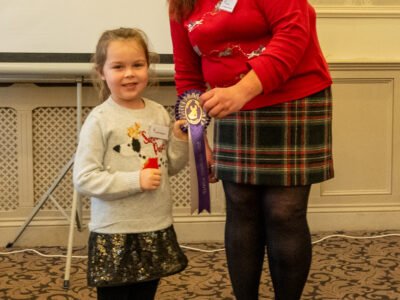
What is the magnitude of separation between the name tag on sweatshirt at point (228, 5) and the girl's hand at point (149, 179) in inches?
16.0

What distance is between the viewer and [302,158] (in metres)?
1.34

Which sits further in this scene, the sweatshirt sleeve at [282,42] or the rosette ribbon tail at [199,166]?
the rosette ribbon tail at [199,166]

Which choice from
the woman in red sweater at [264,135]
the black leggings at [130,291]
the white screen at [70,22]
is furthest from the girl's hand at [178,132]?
the white screen at [70,22]

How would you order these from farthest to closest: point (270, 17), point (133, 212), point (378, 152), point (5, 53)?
point (378, 152)
point (5, 53)
point (133, 212)
point (270, 17)

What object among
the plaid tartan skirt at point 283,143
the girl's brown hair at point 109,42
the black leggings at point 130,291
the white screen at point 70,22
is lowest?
the black leggings at point 130,291

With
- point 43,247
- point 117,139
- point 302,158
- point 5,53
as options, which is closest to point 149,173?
point 117,139

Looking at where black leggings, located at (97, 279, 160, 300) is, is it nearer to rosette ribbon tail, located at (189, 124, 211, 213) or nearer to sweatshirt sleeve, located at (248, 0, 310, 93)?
rosette ribbon tail, located at (189, 124, 211, 213)

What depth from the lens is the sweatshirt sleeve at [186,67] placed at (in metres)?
1.48

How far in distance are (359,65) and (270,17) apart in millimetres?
1627

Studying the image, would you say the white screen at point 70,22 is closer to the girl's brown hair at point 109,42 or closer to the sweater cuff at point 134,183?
the girl's brown hair at point 109,42

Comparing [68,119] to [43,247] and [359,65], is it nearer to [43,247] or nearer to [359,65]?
[43,247]

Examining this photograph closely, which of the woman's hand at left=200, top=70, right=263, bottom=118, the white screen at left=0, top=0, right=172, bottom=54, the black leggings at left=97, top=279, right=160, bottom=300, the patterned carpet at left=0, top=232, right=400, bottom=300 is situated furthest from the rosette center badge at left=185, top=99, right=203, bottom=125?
the white screen at left=0, top=0, right=172, bottom=54

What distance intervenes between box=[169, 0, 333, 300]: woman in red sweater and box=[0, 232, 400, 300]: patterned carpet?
2.10ft

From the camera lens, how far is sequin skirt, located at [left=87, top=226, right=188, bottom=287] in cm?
132
